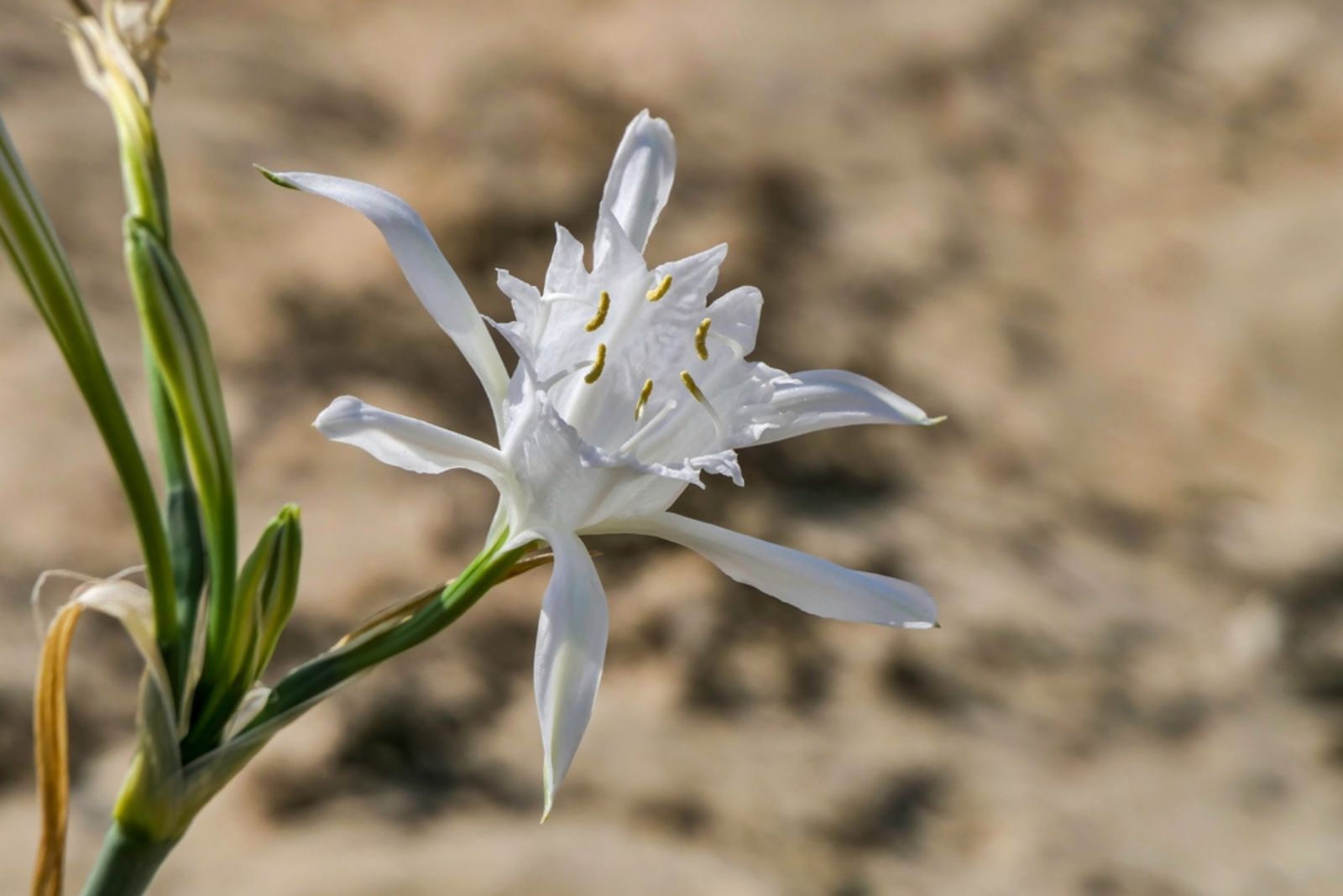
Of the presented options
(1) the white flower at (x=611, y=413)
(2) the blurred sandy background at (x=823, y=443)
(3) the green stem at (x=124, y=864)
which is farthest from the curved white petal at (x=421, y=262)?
(2) the blurred sandy background at (x=823, y=443)

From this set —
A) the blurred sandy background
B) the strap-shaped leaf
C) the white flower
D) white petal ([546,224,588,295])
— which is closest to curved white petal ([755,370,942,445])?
the white flower

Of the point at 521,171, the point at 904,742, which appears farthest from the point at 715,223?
the point at 904,742

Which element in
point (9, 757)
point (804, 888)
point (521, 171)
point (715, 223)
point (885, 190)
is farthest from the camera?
point (885, 190)

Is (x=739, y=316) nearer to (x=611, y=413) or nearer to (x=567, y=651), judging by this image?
(x=611, y=413)

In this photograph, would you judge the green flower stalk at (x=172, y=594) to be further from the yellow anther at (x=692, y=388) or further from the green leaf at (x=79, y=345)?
the yellow anther at (x=692, y=388)

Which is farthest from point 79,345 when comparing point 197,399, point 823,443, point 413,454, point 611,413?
point 823,443

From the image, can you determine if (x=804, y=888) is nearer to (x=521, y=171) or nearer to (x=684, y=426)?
(x=684, y=426)
